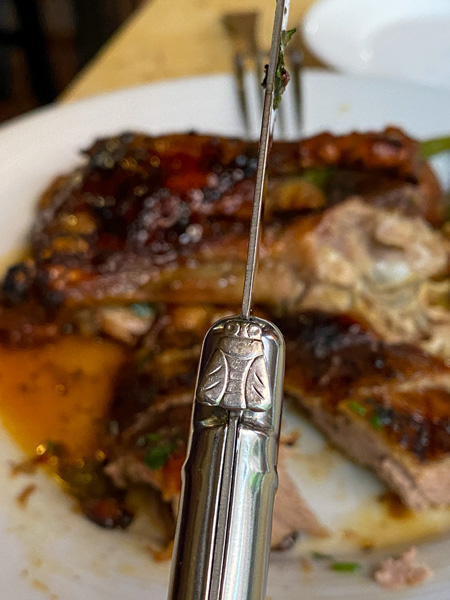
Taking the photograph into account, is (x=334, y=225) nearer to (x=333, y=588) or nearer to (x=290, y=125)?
(x=290, y=125)

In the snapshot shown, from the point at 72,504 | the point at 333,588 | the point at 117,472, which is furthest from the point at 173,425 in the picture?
the point at 333,588

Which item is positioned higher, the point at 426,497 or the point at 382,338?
the point at 382,338

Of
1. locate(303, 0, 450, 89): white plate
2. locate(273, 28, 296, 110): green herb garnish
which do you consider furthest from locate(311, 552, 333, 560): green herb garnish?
locate(303, 0, 450, 89): white plate

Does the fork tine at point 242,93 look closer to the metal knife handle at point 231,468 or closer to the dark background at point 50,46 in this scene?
the metal knife handle at point 231,468

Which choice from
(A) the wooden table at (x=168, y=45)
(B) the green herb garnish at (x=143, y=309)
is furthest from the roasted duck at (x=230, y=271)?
(A) the wooden table at (x=168, y=45)

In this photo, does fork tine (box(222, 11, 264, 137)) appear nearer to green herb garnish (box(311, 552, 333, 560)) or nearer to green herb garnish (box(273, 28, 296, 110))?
green herb garnish (box(311, 552, 333, 560))

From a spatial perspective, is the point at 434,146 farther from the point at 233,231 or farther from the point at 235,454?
the point at 235,454

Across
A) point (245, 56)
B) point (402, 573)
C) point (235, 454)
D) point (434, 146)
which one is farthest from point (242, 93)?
point (235, 454)
